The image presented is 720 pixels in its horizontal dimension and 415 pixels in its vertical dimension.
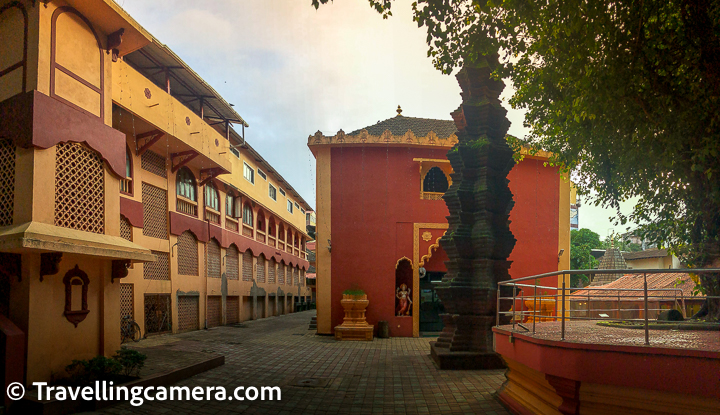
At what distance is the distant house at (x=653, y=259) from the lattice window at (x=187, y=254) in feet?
83.8

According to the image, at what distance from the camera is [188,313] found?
18047mm

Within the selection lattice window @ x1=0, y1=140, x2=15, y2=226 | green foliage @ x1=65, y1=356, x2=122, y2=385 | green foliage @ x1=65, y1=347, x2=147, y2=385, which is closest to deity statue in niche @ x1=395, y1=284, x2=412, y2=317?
green foliage @ x1=65, y1=347, x2=147, y2=385

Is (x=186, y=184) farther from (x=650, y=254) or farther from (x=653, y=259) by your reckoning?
(x=653, y=259)

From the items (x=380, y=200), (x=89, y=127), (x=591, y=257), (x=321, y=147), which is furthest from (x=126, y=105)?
(x=591, y=257)

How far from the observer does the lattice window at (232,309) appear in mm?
22312

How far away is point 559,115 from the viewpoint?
9055 millimetres

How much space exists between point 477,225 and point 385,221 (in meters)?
6.67

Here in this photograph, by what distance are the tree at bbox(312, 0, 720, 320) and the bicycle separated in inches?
449

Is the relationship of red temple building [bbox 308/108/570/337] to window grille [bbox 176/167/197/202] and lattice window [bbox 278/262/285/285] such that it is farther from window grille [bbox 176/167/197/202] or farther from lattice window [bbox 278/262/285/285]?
lattice window [bbox 278/262/285/285]

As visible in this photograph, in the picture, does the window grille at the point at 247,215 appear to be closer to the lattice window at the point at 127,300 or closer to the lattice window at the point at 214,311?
the lattice window at the point at 214,311

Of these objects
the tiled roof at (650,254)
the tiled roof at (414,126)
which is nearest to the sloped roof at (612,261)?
the tiled roof at (650,254)

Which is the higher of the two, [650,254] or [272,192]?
[272,192]

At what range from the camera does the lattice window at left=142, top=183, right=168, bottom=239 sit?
1560 centimetres

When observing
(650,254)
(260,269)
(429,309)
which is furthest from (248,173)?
(650,254)
